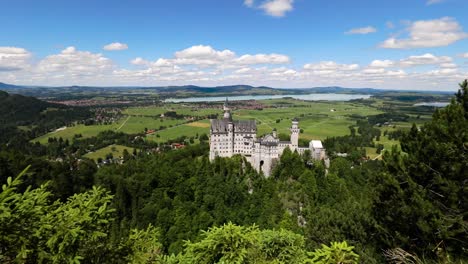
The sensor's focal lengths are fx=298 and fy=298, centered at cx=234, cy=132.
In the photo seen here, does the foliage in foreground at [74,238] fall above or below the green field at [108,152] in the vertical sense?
above

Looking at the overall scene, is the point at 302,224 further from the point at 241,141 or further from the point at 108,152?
the point at 108,152

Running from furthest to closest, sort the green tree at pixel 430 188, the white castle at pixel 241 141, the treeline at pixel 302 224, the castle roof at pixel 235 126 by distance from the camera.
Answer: the castle roof at pixel 235 126, the white castle at pixel 241 141, the green tree at pixel 430 188, the treeline at pixel 302 224

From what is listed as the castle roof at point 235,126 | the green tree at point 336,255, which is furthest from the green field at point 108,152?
the green tree at point 336,255

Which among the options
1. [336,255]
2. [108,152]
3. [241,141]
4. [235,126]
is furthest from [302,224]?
[108,152]

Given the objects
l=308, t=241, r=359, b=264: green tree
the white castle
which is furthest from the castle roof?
l=308, t=241, r=359, b=264: green tree

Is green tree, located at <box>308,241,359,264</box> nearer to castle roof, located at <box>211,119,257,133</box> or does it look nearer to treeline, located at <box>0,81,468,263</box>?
treeline, located at <box>0,81,468,263</box>

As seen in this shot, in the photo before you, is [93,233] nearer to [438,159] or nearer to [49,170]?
[438,159]

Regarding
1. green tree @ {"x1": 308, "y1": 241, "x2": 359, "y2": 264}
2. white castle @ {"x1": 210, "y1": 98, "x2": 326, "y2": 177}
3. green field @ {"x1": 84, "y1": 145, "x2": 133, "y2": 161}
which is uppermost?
green tree @ {"x1": 308, "y1": 241, "x2": 359, "y2": 264}

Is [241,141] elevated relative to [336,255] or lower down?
lower down

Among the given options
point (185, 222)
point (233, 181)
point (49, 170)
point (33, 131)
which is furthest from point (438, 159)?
point (33, 131)

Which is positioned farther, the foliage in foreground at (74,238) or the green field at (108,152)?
the green field at (108,152)

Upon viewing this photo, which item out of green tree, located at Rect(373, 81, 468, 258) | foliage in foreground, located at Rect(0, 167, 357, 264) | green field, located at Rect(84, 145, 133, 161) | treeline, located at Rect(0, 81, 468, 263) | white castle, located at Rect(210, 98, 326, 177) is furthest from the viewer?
green field, located at Rect(84, 145, 133, 161)

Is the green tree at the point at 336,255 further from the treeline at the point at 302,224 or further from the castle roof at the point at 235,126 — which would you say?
the castle roof at the point at 235,126
